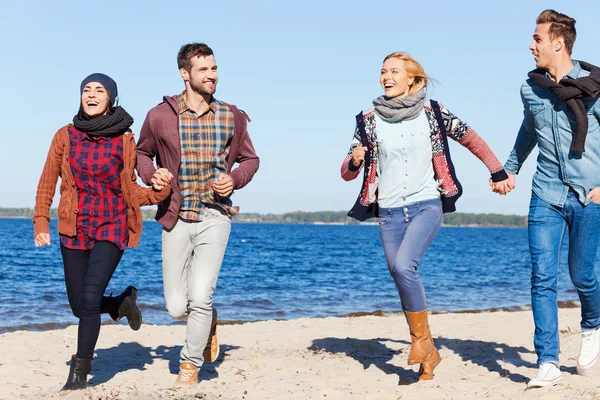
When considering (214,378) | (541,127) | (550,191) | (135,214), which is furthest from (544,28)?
(214,378)

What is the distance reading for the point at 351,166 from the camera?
5.62m

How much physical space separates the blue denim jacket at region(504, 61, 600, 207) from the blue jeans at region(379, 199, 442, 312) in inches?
33.9

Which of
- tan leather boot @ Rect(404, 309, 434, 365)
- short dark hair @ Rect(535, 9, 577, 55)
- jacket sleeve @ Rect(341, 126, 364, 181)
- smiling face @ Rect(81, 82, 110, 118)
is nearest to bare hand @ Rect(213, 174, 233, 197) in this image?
jacket sleeve @ Rect(341, 126, 364, 181)

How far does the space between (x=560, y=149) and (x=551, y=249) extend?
2.54ft

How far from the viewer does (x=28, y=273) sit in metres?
26.2

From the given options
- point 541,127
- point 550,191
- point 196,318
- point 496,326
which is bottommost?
point 496,326

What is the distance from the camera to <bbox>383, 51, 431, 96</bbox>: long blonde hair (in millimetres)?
5559

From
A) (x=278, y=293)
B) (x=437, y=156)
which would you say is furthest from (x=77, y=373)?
(x=278, y=293)

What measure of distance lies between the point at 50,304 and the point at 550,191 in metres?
13.3

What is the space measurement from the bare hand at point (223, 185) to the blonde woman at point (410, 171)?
0.98 meters

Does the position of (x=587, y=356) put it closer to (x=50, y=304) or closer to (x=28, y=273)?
(x=50, y=304)

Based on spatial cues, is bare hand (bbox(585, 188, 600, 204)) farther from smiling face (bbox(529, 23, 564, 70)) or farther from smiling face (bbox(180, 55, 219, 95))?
smiling face (bbox(180, 55, 219, 95))

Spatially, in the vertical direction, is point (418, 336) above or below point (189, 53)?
below

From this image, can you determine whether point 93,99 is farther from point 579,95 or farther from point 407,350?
point 407,350
